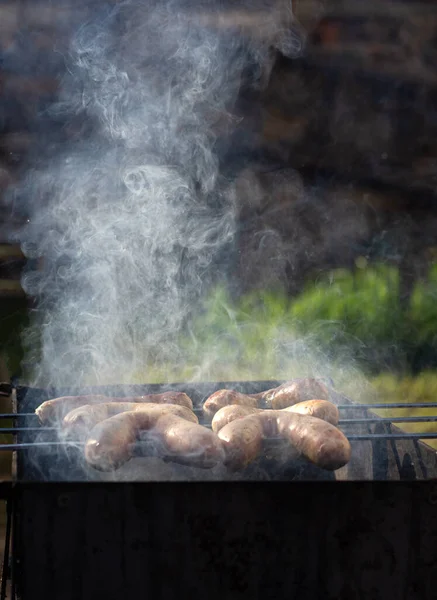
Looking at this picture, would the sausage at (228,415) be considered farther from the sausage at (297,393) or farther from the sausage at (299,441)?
the sausage at (297,393)

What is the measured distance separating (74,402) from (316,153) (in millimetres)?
5461

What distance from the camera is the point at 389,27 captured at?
25.2 feet

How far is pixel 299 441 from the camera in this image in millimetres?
2744

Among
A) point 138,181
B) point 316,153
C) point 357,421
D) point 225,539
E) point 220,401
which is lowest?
point 225,539

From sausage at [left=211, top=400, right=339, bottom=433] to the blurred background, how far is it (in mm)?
3056

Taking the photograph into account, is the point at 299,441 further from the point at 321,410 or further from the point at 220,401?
the point at 220,401

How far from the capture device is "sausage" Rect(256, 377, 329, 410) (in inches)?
133

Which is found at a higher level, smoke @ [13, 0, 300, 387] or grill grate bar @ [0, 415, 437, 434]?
smoke @ [13, 0, 300, 387]

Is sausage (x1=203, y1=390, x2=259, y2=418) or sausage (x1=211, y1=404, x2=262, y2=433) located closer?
sausage (x1=211, y1=404, x2=262, y2=433)

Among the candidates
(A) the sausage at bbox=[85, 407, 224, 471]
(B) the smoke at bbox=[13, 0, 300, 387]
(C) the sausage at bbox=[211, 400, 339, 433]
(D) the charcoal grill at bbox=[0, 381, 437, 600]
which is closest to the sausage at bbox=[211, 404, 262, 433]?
(C) the sausage at bbox=[211, 400, 339, 433]

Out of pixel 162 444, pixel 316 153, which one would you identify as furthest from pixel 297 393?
pixel 316 153

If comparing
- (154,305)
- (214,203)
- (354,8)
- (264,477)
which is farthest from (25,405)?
(354,8)

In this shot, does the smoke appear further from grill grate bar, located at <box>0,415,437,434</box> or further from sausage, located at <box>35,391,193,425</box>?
grill grate bar, located at <box>0,415,437,434</box>

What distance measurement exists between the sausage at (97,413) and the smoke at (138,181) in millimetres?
2144
